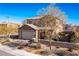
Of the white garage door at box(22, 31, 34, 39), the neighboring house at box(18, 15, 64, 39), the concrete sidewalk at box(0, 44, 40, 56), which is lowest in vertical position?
the concrete sidewalk at box(0, 44, 40, 56)

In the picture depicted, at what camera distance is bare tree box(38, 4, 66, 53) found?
673 centimetres

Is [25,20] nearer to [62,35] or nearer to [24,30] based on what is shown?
[24,30]

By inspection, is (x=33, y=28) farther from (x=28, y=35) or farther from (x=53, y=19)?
(x=53, y=19)

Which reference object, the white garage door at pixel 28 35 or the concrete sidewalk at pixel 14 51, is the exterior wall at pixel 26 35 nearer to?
the white garage door at pixel 28 35

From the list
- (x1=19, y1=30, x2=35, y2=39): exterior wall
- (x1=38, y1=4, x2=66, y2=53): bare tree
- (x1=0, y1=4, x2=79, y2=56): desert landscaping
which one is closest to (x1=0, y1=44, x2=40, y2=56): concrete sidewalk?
(x1=0, y1=4, x2=79, y2=56): desert landscaping

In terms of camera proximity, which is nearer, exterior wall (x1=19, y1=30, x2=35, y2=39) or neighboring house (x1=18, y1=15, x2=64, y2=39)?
neighboring house (x1=18, y1=15, x2=64, y2=39)

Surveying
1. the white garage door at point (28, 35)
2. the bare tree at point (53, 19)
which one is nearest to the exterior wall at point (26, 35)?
the white garage door at point (28, 35)

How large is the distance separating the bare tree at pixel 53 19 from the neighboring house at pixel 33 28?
13 mm

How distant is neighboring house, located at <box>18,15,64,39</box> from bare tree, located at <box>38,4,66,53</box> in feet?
0.04

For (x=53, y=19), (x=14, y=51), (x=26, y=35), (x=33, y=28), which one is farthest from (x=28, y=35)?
(x=53, y=19)

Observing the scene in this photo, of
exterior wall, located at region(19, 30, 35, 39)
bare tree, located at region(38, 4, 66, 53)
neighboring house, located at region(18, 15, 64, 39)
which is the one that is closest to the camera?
bare tree, located at region(38, 4, 66, 53)

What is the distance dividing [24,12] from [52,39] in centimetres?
103

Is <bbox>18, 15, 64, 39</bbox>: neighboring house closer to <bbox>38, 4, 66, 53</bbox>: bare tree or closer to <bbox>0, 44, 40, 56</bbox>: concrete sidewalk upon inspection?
<bbox>38, 4, 66, 53</bbox>: bare tree

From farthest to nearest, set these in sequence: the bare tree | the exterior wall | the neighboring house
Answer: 1. the exterior wall
2. the neighboring house
3. the bare tree
